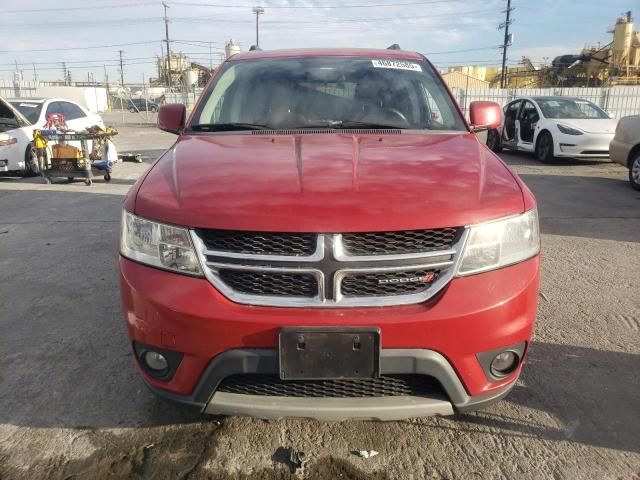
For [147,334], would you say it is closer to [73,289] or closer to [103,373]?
[103,373]

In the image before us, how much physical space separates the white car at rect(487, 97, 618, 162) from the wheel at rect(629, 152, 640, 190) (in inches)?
97.9

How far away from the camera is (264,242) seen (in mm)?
1921

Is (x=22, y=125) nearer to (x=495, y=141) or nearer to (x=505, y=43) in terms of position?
(x=495, y=141)

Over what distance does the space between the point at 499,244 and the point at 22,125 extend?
10.6 m

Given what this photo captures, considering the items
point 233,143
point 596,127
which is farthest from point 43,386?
point 596,127

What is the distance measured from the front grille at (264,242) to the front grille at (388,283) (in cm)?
20

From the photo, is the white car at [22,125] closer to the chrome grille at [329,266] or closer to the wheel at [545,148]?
the chrome grille at [329,266]

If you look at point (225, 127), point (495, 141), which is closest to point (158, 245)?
point (225, 127)

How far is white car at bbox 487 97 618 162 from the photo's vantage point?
34.8 feet

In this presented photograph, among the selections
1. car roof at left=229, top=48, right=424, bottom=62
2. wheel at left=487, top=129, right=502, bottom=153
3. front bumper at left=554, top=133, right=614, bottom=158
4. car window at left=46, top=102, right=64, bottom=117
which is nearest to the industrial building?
wheel at left=487, top=129, right=502, bottom=153

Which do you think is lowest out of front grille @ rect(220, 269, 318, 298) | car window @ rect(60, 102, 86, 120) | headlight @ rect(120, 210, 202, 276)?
front grille @ rect(220, 269, 318, 298)

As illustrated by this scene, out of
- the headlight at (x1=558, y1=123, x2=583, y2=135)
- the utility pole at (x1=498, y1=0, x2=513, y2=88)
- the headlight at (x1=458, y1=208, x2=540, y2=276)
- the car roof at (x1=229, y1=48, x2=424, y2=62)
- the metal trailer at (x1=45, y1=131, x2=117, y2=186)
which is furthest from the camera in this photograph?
the utility pole at (x1=498, y1=0, x2=513, y2=88)

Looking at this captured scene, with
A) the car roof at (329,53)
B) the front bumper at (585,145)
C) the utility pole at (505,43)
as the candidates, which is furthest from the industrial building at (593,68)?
the car roof at (329,53)

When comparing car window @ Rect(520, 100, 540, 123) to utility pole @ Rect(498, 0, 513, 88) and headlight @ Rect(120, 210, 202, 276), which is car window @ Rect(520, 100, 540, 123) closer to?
headlight @ Rect(120, 210, 202, 276)
